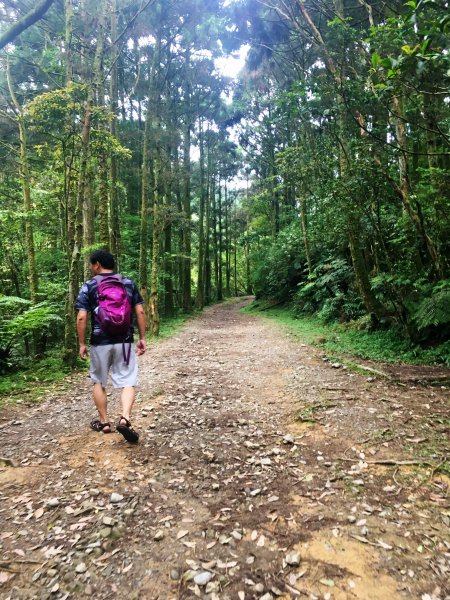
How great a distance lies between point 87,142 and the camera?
7.68 metres

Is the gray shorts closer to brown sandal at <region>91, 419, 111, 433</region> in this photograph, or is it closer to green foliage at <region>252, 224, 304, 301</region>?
brown sandal at <region>91, 419, 111, 433</region>

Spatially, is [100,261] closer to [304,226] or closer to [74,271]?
[74,271]

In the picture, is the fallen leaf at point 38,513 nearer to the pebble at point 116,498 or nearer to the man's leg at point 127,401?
the pebble at point 116,498

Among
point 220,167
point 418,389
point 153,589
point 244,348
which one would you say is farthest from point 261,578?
point 220,167

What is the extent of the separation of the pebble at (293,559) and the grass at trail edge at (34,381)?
4.80 meters

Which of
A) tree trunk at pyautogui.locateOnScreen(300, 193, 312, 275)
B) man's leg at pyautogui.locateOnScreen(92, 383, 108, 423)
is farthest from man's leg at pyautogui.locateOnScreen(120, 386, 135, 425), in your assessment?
tree trunk at pyautogui.locateOnScreen(300, 193, 312, 275)

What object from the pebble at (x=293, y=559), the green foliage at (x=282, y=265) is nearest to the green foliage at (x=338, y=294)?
the green foliage at (x=282, y=265)

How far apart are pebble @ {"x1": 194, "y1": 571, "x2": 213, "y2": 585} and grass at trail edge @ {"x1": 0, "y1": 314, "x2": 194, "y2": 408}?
448cm

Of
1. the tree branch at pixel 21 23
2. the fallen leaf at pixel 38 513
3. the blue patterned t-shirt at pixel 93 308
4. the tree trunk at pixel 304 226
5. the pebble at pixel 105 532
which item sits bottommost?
the pebble at pixel 105 532

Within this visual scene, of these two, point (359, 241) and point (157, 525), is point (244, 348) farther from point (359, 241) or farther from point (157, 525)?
point (157, 525)

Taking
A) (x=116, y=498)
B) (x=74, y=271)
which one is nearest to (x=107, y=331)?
(x=116, y=498)

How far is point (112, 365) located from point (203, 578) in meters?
2.45

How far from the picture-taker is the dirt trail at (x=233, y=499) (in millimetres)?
2152

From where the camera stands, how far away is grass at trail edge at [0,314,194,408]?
5.68 metres
